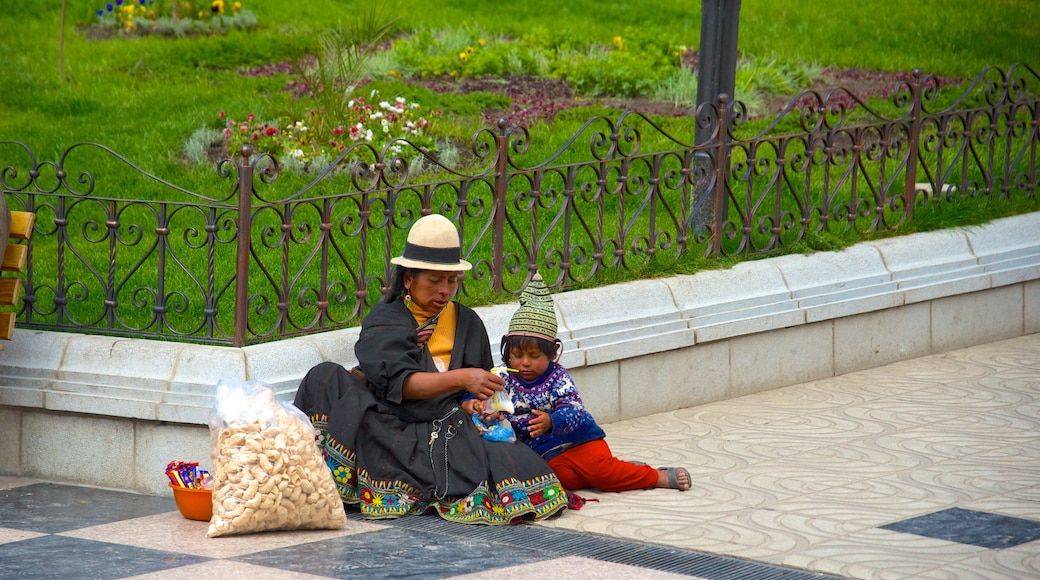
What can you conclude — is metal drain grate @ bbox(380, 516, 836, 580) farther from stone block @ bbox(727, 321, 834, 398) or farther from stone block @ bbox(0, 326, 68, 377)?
stone block @ bbox(727, 321, 834, 398)

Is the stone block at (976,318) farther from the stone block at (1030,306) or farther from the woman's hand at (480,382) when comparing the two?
the woman's hand at (480,382)

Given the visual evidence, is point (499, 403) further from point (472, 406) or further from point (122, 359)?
point (122, 359)

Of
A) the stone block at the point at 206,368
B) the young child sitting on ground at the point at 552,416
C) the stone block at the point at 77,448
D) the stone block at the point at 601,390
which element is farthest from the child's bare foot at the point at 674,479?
the stone block at the point at 77,448

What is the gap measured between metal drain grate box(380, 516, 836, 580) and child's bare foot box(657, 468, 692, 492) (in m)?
0.70

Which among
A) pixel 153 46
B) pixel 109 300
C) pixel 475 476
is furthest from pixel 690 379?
pixel 153 46

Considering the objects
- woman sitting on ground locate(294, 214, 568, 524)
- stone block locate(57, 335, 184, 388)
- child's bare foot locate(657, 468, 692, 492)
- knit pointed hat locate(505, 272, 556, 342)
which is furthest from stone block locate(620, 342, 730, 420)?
stone block locate(57, 335, 184, 388)

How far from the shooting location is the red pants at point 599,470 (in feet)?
19.9

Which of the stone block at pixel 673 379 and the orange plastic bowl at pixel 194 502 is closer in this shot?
the orange plastic bowl at pixel 194 502

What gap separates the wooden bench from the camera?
614 cm

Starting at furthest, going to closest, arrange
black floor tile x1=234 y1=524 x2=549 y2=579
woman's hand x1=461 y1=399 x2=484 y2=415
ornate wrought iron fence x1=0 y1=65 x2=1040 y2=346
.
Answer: ornate wrought iron fence x1=0 y1=65 x2=1040 y2=346
woman's hand x1=461 y1=399 x2=484 y2=415
black floor tile x1=234 y1=524 x2=549 y2=579

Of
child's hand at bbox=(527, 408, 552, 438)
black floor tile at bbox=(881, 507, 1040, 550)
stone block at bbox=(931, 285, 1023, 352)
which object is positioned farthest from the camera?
stone block at bbox=(931, 285, 1023, 352)

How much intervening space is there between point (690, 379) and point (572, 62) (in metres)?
5.50

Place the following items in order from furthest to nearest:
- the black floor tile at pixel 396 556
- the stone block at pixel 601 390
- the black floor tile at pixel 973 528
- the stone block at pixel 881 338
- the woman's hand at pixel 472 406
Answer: the stone block at pixel 881 338, the stone block at pixel 601 390, the woman's hand at pixel 472 406, the black floor tile at pixel 973 528, the black floor tile at pixel 396 556

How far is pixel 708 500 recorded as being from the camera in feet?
19.5
